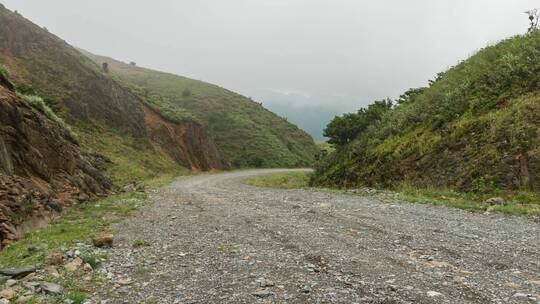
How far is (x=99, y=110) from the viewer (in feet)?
175

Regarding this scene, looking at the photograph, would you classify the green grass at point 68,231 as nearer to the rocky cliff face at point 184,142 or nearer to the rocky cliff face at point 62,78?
the rocky cliff face at point 62,78

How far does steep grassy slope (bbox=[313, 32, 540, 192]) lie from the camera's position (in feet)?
59.3

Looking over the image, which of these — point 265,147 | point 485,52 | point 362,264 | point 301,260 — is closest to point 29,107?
point 301,260

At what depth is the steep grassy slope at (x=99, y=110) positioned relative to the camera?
4644cm

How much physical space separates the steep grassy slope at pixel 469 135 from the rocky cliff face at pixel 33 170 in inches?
663

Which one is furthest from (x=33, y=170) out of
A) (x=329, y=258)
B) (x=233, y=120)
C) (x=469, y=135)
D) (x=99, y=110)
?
(x=233, y=120)

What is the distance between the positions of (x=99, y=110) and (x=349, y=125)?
33496 millimetres

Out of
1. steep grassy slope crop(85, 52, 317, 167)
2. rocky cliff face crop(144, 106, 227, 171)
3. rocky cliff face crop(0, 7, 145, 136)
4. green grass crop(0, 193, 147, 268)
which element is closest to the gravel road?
green grass crop(0, 193, 147, 268)

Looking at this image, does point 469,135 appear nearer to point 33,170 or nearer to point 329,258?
point 329,258

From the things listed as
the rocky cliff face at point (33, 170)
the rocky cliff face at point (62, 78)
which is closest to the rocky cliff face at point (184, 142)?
the rocky cliff face at point (62, 78)

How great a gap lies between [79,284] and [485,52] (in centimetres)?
3136

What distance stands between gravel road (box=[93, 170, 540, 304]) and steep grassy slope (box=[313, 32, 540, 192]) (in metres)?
4.63

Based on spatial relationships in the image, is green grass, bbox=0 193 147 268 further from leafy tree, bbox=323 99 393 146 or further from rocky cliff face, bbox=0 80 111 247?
leafy tree, bbox=323 99 393 146

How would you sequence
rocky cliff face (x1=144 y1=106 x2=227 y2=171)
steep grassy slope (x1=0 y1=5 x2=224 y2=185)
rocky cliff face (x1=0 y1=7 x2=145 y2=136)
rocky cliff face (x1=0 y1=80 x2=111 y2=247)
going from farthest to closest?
rocky cliff face (x1=144 y1=106 x2=227 y2=171), rocky cliff face (x1=0 y1=7 x2=145 y2=136), steep grassy slope (x1=0 y1=5 x2=224 y2=185), rocky cliff face (x1=0 y1=80 x2=111 y2=247)
